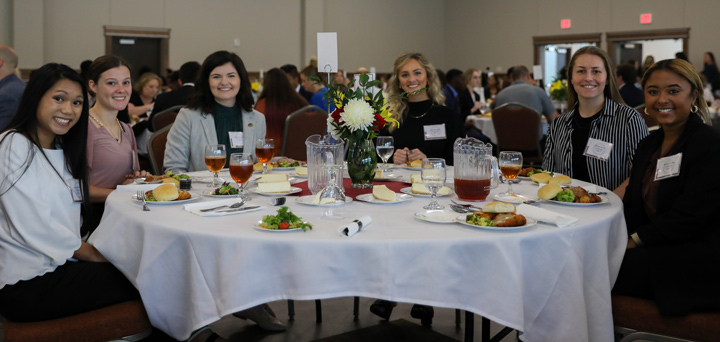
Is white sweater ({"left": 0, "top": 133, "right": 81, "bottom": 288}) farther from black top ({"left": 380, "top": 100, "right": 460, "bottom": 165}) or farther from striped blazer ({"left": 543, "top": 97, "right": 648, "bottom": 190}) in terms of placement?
striped blazer ({"left": 543, "top": 97, "right": 648, "bottom": 190})

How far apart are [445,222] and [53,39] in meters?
11.5

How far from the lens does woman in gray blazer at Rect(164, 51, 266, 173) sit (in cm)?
341

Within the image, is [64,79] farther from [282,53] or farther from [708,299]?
[282,53]

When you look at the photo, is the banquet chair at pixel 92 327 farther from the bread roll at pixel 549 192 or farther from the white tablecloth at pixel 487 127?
the white tablecloth at pixel 487 127

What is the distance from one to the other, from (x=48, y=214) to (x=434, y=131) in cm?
223

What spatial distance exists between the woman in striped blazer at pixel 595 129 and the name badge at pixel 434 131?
0.63 m

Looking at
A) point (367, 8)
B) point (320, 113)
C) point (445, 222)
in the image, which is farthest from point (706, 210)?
point (367, 8)

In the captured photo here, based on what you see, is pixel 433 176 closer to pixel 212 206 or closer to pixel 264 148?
pixel 212 206

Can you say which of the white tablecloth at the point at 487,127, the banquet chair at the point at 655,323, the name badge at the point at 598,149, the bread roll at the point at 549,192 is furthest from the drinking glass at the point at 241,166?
the white tablecloth at the point at 487,127

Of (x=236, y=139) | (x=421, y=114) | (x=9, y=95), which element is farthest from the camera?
(x=9, y=95)

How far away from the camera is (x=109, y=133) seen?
307 cm

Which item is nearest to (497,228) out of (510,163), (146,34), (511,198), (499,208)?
(499,208)

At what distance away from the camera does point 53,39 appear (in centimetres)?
1154

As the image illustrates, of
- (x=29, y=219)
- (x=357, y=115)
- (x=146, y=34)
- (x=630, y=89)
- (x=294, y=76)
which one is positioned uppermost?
(x=146, y=34)
